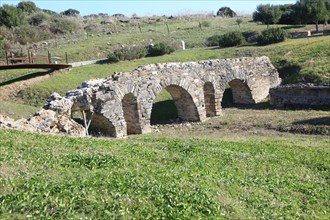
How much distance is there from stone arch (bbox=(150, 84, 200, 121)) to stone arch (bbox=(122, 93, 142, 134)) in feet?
10.2

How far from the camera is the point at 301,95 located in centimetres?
2406

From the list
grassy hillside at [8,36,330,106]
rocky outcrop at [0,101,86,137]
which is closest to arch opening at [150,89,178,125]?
grassy hillside at [8,36,330,106]

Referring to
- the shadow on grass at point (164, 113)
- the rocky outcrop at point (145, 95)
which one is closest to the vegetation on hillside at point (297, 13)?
the rocky outcrop at point (145, 95)

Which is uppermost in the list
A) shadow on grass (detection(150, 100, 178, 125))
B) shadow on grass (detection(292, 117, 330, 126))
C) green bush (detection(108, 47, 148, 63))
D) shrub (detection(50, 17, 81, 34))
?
shrub (detection(50, 17, 81, 34))

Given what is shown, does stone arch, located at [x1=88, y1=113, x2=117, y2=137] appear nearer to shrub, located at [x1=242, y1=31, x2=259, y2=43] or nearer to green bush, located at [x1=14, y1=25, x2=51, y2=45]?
shrub, located at [x1=242, y1=31, x2=259, y2=43]

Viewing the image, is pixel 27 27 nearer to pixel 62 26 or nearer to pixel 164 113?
pixel 62 26

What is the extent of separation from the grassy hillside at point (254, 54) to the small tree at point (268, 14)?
48.9ft

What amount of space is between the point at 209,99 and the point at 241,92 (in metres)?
3.51

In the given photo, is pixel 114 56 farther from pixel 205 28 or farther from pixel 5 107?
pixel 205 28

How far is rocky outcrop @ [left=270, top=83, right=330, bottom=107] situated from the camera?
914 inches

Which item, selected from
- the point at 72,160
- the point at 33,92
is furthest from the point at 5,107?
the point at 72,160

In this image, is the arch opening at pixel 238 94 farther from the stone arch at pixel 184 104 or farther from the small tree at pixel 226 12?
the small tree at pixel 226 12

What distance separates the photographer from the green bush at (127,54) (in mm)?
33844

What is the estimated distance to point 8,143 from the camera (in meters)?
10.3
